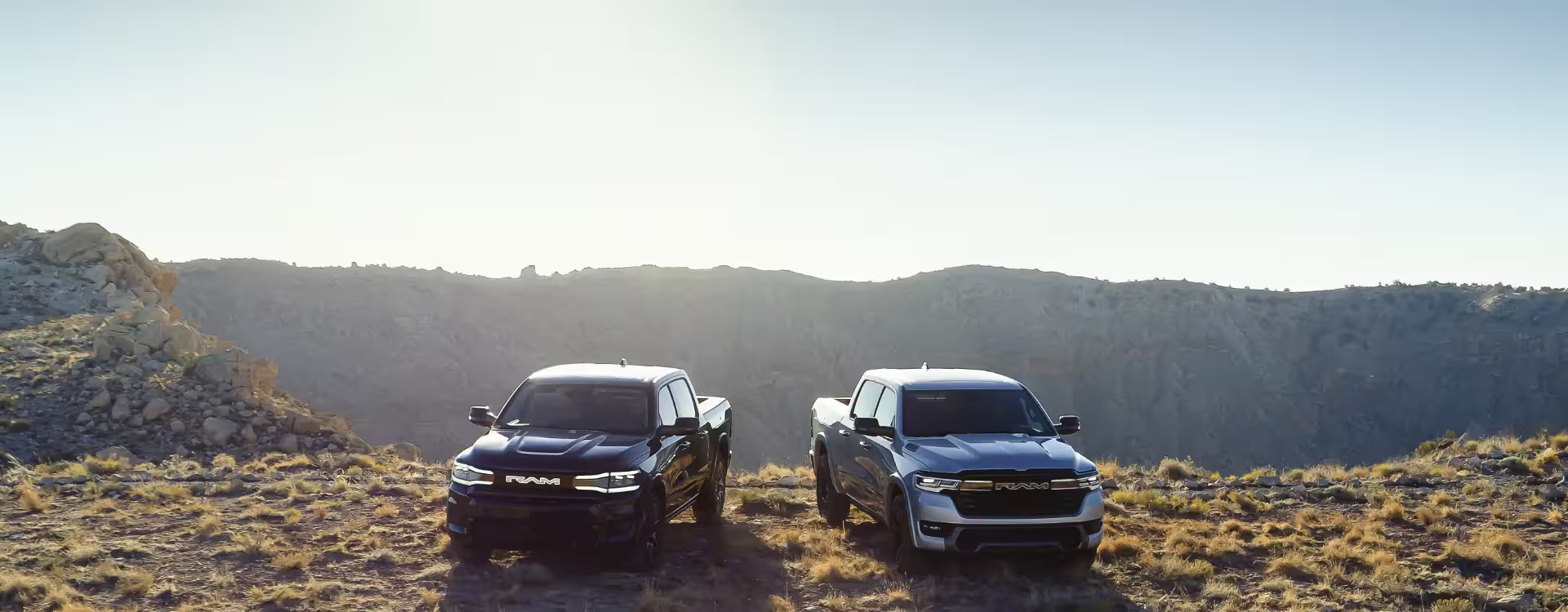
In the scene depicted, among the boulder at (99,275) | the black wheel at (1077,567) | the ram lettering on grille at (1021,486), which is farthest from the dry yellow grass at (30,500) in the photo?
the boulder at (99,275)

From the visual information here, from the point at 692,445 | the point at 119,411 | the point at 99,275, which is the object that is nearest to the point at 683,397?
the point at 692,445

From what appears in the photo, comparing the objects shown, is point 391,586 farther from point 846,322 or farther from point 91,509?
point 846,322

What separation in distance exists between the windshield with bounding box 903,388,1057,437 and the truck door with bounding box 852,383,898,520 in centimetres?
25

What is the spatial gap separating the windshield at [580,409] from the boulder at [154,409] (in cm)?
1189

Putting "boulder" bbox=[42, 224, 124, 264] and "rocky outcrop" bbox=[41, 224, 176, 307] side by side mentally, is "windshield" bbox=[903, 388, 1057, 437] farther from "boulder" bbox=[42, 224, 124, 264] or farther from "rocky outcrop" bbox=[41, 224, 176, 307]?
"boulder" bbox=[42, 224, 124, 264]

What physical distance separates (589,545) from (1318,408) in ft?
174

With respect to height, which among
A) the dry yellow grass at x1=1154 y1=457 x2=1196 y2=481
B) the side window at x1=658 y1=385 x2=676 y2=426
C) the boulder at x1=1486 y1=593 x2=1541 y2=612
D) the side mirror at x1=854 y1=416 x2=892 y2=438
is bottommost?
the dry yellow grass at x1=1154 y1=457 x2=1196 y2=481

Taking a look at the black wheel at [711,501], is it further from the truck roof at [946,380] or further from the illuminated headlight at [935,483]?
the illuminated headlight at [935,483]

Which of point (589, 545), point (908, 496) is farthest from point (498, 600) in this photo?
point (908, 496)

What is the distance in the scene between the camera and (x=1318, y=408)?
165 feet

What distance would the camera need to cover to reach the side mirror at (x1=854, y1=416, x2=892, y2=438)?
8.83 m

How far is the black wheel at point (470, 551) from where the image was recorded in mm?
7872

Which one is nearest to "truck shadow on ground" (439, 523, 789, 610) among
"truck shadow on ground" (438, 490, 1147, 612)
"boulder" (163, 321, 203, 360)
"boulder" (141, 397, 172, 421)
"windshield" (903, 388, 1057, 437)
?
"truck shadow on ground" (438, 490, 1147, 612)

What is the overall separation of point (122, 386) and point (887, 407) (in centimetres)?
1597
